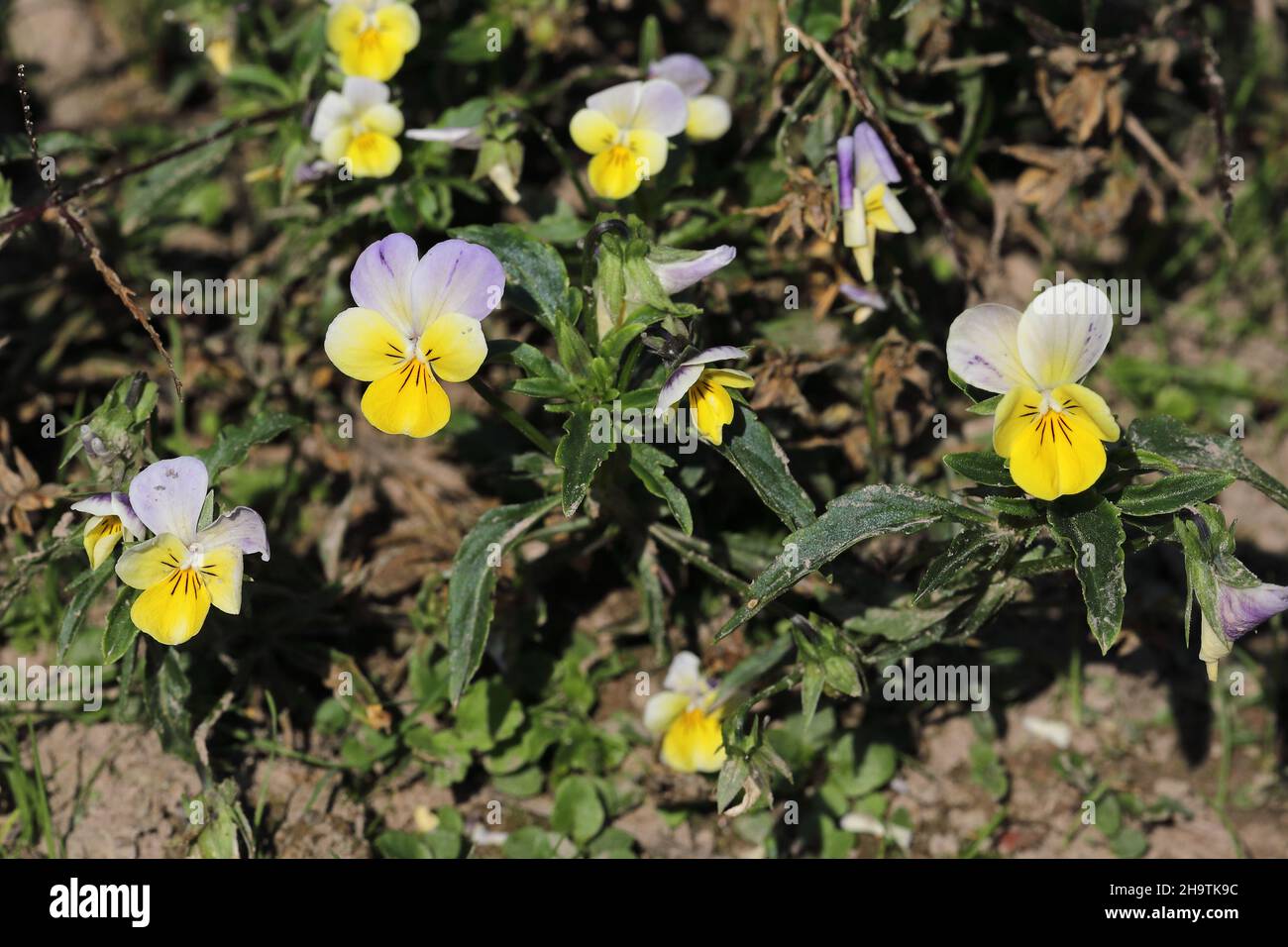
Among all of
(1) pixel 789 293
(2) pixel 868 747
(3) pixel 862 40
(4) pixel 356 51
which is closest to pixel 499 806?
(2) pixel 868 747

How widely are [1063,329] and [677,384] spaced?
62 cm

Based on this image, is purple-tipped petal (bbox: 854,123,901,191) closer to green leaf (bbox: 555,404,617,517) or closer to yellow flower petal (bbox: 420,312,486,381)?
green leaf (bbox: 555,404,617,517)

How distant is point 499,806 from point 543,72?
6.48 ft

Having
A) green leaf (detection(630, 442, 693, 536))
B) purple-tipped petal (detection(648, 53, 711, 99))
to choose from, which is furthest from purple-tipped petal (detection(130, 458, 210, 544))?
purple-tipped petal (detection(648, 53, 711, 99))

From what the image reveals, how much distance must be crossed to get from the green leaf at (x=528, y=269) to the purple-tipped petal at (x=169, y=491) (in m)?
0.65

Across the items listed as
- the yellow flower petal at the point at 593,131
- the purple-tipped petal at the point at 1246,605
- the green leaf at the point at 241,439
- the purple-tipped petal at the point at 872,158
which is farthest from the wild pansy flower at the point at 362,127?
the purple-tipped petal at the point at 1246,605

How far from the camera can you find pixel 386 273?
2080mm

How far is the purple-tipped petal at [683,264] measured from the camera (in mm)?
2174

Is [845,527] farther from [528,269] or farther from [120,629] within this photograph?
[120,629]

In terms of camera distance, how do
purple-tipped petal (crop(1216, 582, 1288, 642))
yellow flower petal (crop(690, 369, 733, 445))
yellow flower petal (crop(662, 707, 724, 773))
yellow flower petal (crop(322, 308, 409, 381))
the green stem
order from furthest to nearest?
1. yellow flower petal (crop(662, 707, 724, 773))
2. the green stem
3. yellow flower petal (crop(690, 369, 733, 445))
4. yellow flower petal (crop(322, 308, 409, 381))
5. purple-tipped petal (crop(1216, 582, 1288, 642))

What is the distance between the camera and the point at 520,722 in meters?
2.73

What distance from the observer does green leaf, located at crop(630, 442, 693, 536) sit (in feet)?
7.16

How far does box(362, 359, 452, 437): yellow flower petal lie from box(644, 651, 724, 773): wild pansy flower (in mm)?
817
